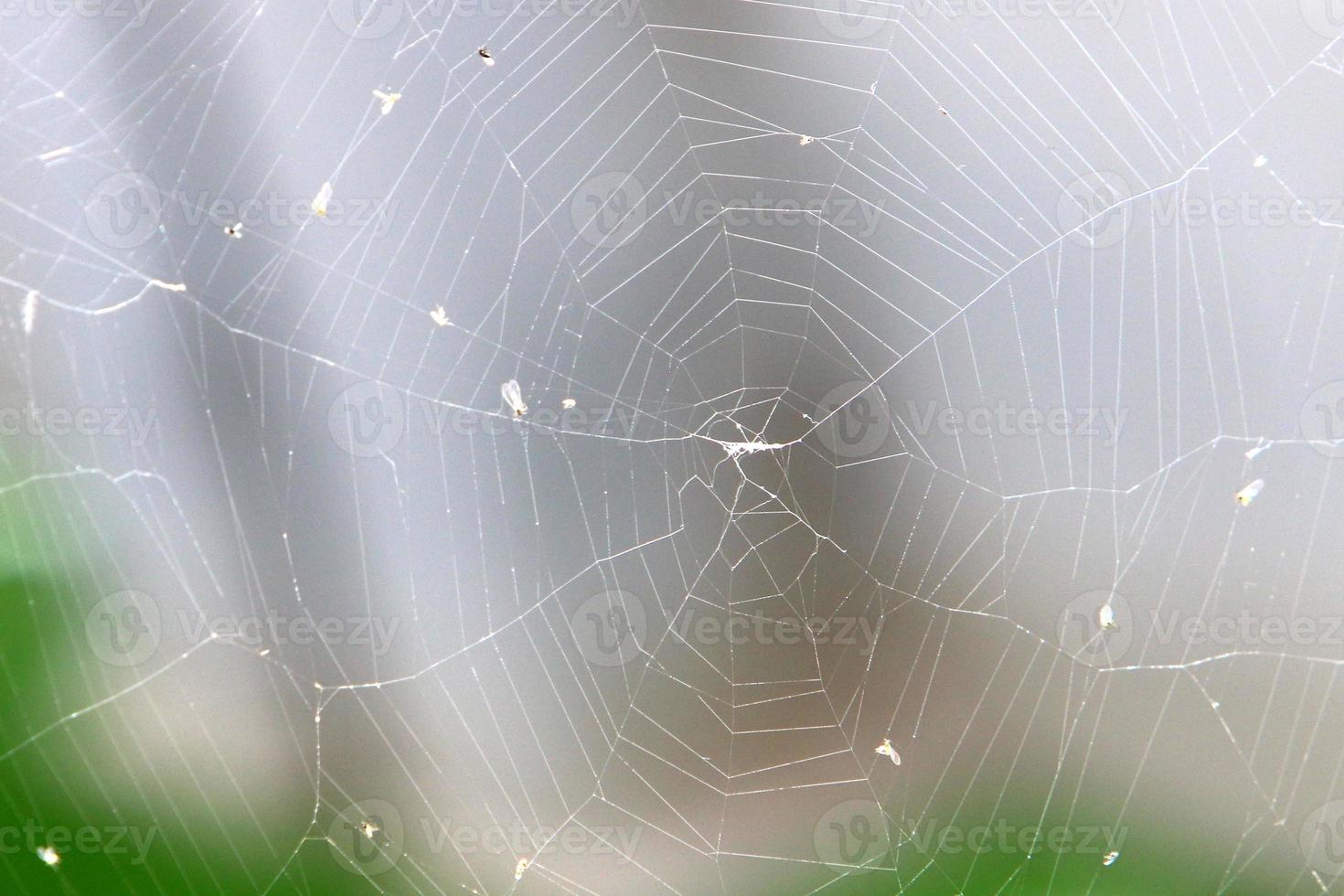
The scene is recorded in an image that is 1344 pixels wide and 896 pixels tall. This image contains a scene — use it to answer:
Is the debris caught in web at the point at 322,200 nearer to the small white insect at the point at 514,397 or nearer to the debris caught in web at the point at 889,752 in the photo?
the small white insect at the point at 514,397

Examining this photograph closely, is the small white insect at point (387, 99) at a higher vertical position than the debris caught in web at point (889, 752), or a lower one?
higher

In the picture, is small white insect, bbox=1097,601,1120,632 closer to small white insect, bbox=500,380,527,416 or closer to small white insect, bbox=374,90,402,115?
small white insect, bbox=500,380,527,416

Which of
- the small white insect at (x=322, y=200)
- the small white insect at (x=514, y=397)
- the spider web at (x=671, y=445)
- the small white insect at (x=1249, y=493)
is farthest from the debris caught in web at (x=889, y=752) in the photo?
the small white insect at (x=322, y=200)

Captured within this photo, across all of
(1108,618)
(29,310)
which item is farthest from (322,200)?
(1108,618)

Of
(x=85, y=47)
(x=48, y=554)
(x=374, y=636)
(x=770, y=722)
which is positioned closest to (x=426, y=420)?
(x=374, y=636)

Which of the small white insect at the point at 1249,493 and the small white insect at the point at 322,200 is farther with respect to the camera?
the small white insect at the point at 1249,493

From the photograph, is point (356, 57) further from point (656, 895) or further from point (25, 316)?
point (656, 895)
